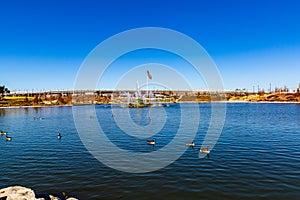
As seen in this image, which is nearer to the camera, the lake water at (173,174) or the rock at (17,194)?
the rock at (17,194)

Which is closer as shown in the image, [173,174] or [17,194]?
[17,194]

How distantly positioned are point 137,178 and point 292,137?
33.3 m

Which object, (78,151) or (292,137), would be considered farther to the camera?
(292,137)

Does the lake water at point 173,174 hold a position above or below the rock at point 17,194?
below

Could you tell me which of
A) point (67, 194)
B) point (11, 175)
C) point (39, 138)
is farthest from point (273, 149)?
point (39, 138)

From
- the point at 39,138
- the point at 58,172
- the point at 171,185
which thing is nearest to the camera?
the point at 171,185

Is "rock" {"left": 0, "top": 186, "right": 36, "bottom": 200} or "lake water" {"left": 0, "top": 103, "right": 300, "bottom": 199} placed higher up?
"rock" {"left": 0, "top": 186, "right": 36, "bottom": 200}

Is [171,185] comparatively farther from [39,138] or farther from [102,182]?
[39,138]

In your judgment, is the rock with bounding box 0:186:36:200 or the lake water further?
the lake water

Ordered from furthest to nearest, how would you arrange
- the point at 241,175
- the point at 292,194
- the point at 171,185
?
the point at 241,175, the point at 171,185, the point at 292,194

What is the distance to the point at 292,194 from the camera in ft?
60.4

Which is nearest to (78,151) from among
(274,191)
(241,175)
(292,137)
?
(241,175)

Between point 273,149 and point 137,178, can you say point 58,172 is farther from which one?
point 273,149

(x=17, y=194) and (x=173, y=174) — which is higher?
(x=17, y=194)
